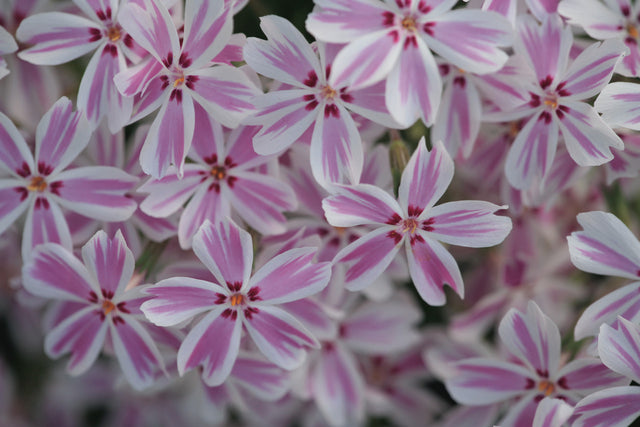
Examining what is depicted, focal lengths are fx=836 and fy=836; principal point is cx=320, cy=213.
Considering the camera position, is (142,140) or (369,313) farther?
(369,313)

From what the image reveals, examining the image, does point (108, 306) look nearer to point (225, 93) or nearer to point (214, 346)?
point (214, 346)

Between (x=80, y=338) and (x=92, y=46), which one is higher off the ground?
(x=92, y=46)

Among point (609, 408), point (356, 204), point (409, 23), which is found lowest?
point (609, 408)

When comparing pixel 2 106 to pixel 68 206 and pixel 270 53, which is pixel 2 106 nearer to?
pixel 68 206

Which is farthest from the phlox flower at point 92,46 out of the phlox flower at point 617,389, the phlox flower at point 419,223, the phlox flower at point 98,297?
the phlox flower at point 617,389

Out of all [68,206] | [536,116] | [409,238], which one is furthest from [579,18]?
[68,206]

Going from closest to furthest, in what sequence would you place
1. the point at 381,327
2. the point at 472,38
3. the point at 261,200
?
the point at 472,38, the point at 261,200, the point at 381,327

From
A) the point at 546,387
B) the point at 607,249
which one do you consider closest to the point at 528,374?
the point at 546,387

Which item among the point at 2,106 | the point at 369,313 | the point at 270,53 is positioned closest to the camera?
the point at 270,53
